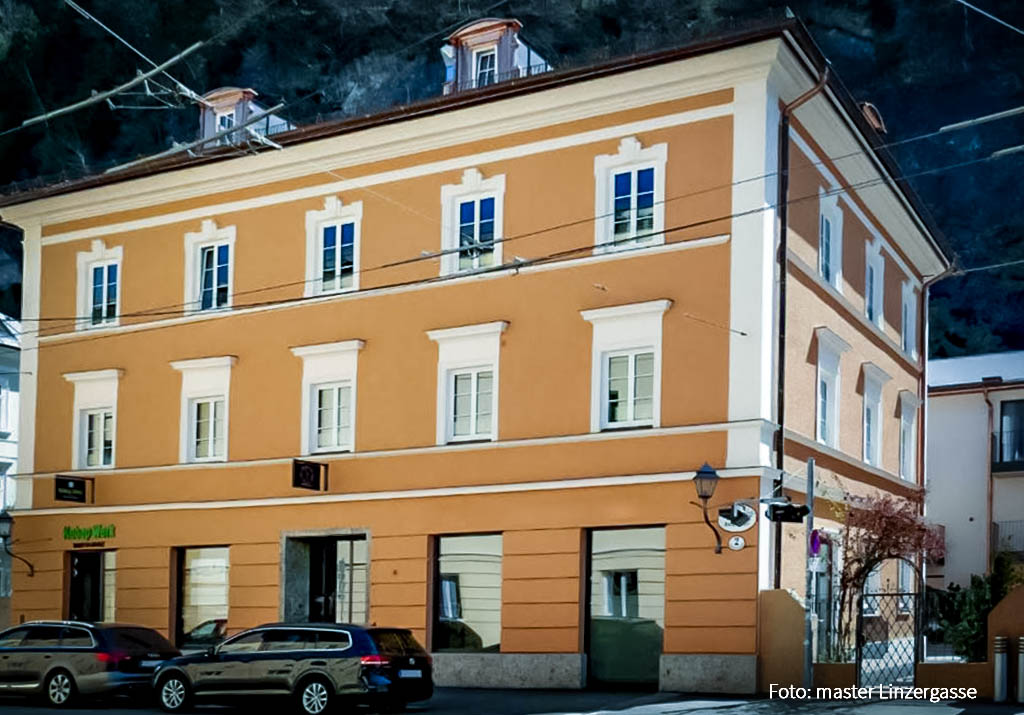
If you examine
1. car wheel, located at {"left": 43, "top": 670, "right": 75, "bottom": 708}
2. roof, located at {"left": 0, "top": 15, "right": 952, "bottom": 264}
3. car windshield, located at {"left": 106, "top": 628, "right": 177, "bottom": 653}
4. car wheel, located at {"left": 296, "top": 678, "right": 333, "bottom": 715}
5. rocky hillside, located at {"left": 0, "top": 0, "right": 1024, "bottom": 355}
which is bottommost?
car wheel, located at {"left": 43, "top": 670, "right": 75, "bottom": 708}

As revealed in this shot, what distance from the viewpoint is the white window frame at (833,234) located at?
27844 millimetres

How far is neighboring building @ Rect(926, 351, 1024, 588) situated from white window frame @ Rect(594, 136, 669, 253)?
69.7 ft

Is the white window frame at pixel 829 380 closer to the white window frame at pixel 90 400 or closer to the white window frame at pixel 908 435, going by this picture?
the white window frame at pixel 908 435

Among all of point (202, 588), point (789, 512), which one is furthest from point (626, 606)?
point (202, 588)

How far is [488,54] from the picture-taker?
29281mm

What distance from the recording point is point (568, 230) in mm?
26172

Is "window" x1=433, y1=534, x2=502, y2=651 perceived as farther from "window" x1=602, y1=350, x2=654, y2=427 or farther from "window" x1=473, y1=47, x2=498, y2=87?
"window" x1=473, y1=47, x2=498, y2=87

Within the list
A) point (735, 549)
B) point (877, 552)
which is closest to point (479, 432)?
point (735, 549)

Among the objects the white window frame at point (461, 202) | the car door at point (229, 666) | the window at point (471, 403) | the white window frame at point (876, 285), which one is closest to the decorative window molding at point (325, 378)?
the window at point (471, 403)

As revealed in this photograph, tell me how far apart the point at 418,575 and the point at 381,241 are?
653 centimetres

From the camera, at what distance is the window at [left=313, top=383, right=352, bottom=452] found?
2861 cm

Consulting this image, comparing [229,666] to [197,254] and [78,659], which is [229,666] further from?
[197,254]

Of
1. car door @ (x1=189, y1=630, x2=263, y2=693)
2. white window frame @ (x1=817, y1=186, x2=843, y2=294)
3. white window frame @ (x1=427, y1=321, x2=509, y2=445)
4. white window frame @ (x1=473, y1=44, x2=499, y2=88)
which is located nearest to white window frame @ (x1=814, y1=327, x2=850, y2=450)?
white window frame @ (x1=817, y1=186, x2=843, y2=294)

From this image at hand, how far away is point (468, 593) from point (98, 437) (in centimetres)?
1038
